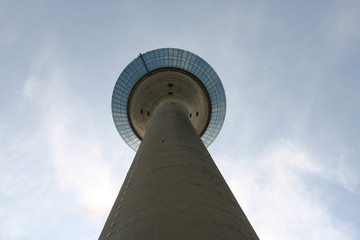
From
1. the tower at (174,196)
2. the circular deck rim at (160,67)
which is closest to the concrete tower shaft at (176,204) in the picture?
the tower at (174,196)

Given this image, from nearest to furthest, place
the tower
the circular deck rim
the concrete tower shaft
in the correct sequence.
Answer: the concrete tower shaft → the tower → the circular deck rim

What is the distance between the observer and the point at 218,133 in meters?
44.9

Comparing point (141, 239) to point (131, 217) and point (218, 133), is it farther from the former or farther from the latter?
point (218, 133)

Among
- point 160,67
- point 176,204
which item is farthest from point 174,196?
point 160,67

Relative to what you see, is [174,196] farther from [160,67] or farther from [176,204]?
[160,67]

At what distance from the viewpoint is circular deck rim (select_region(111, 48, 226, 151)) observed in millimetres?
37719

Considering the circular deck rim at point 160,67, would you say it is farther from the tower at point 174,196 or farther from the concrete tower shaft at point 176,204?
the concrete tower shaft at point 176,204

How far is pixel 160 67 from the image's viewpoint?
37500 millimetres

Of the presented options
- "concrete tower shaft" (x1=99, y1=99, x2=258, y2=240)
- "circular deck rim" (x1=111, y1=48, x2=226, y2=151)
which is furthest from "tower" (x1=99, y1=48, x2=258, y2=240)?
"circular deck rim" (x1=111, y1=48, x2=226, y2=151)

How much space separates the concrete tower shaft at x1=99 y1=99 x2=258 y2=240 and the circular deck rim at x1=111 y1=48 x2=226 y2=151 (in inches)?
901

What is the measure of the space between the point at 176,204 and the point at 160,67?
29305mm

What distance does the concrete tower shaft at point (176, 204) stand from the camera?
872 centimetres

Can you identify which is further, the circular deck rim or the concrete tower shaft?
the circular deck rim

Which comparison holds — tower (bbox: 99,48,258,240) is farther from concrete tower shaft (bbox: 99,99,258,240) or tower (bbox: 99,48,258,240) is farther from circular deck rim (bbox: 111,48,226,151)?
circular deck rim (bbox: 111,48,226,151)
